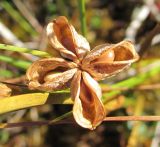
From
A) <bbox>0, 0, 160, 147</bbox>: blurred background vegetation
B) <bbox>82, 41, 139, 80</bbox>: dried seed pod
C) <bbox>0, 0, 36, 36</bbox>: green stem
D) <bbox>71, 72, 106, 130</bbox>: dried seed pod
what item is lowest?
<bbox>0, 0, 160, 147</bbox>: blurred background vegetation

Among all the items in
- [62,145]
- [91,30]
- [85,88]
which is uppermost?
[85,88]

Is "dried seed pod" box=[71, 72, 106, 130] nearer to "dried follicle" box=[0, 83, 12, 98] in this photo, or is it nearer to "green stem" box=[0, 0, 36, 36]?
"dried follicle" box=[0, 83, 12, 98]

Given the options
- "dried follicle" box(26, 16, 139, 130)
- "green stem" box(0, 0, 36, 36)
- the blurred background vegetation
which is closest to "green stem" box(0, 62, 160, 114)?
Answer: "dried follicle" box(26, 16, 139, 130)

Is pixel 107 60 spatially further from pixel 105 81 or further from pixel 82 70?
pixel 105 81

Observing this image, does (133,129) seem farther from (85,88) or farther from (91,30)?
(85,88)

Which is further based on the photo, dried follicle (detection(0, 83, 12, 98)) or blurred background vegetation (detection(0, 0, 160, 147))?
blurred background vegetation (detection(0, 0, 160, 147))

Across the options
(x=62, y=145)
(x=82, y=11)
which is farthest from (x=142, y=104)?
(x=82, y=11)

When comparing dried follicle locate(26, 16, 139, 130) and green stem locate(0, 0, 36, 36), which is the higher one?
dried follicle locate(26, 16, 139, 130)
